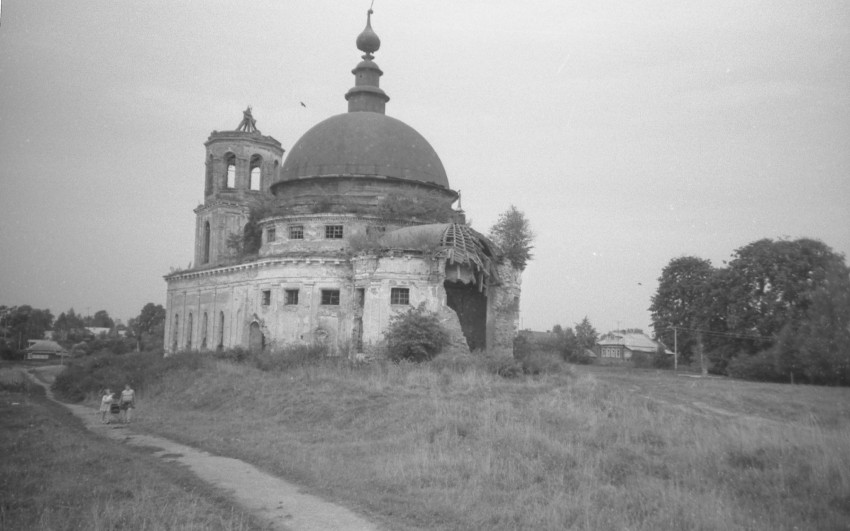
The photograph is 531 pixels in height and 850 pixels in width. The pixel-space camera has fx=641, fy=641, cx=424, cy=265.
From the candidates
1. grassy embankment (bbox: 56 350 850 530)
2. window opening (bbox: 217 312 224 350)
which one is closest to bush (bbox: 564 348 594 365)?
window opening (bbox: 217 312 224 350)

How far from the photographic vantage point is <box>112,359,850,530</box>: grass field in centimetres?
939

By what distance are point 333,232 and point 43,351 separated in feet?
150

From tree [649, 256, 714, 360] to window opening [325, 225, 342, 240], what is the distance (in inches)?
1074

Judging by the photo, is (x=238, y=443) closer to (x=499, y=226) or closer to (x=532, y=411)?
(x=532, y=411)

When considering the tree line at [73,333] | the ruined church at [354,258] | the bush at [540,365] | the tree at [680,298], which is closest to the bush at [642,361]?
the tree at [680,298]

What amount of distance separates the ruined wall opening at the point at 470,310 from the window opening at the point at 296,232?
7524mm

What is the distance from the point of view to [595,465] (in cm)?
1166

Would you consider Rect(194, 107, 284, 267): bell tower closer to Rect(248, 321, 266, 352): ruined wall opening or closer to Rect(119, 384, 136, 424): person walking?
Rect(248, 321, 266, 352): ruined wall opening

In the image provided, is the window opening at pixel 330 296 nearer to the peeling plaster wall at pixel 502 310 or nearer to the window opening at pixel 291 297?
the window opening at pixel 291 297

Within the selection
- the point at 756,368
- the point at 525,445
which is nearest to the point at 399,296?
the point at 525,445

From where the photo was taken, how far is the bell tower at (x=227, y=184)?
128ft

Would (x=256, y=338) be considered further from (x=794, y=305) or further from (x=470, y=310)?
(x=794, y=305)

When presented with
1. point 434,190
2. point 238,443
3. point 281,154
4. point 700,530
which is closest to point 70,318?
point 281,154

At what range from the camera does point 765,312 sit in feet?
88.0
